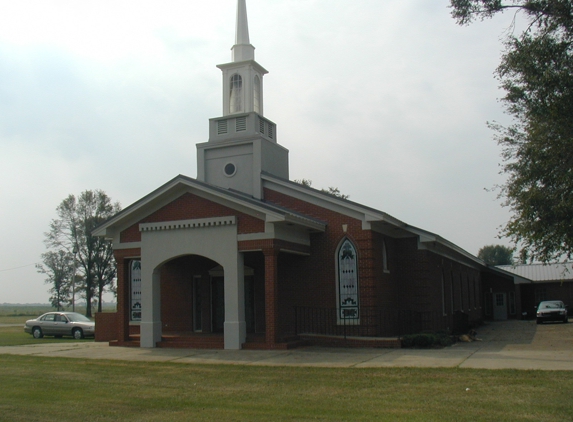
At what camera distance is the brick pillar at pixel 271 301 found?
18156 mm

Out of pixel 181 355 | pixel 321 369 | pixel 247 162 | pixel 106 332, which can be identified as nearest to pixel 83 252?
pixel 106 332

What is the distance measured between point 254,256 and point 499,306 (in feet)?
98.0

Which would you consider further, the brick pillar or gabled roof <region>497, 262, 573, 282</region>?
gabled roof <region>497, 262, 573, 282</region>

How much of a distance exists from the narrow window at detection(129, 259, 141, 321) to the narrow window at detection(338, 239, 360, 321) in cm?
798

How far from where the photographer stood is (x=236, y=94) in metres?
24.8

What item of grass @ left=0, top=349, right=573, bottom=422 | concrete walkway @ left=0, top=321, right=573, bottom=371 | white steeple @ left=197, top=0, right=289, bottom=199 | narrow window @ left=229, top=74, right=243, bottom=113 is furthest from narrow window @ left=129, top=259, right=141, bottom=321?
grass @ left=0, top=349, right=573, bottom=422

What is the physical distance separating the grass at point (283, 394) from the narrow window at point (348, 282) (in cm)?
663

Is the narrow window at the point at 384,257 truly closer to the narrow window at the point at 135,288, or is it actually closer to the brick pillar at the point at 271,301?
the brick pillar at the point at 271,301

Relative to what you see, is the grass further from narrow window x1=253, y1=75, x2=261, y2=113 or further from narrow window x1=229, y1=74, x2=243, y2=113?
narrow window x1=253, y1=75, x2=261, y2=113

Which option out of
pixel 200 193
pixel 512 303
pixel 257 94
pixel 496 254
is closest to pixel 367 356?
pixel 200 193

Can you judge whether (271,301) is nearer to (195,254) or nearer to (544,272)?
(195,254)

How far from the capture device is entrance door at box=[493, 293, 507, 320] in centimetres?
4572

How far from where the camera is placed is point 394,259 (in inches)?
905

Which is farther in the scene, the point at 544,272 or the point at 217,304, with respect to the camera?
the point at 544,272
